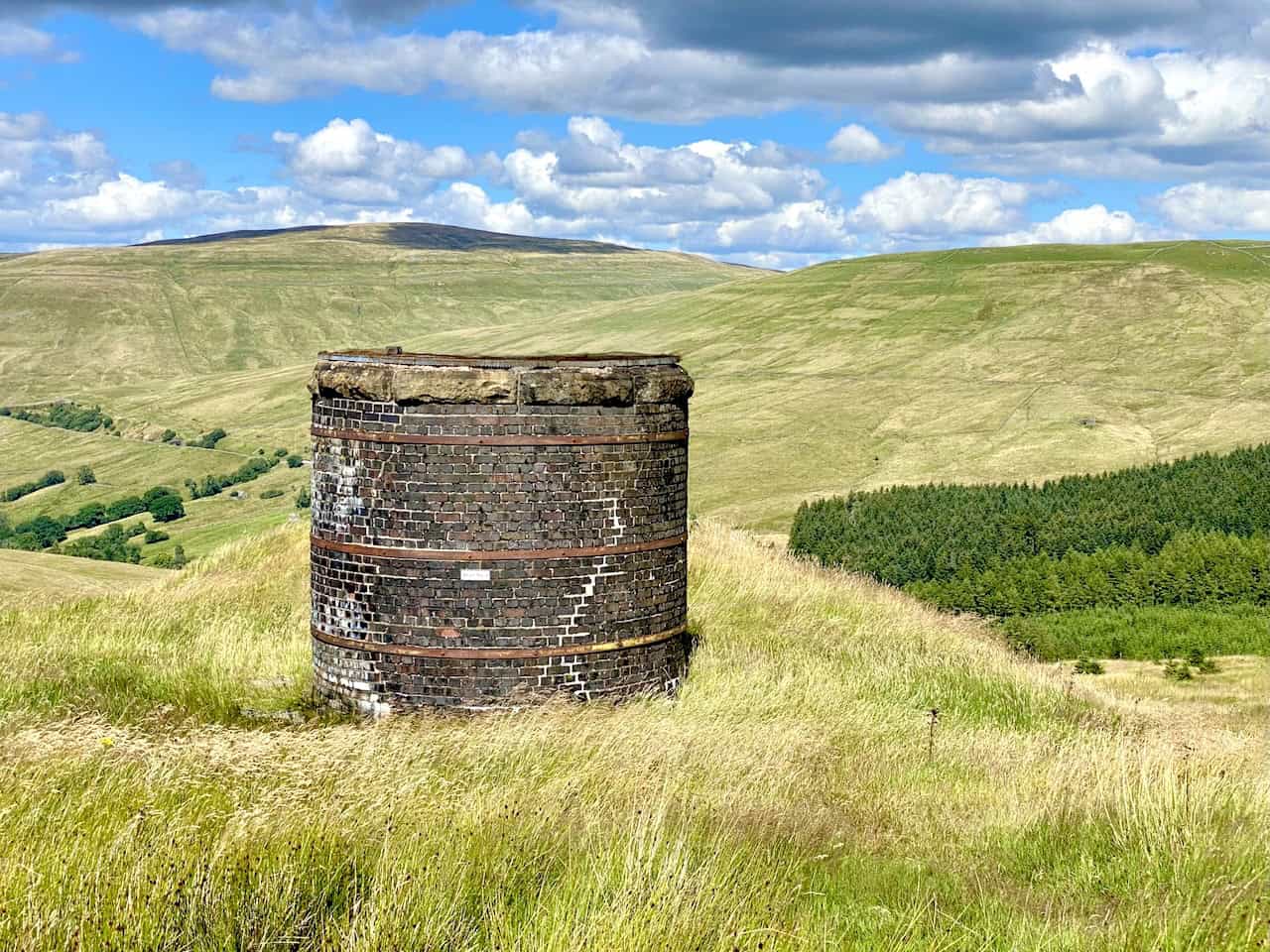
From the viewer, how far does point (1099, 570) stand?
189 ft

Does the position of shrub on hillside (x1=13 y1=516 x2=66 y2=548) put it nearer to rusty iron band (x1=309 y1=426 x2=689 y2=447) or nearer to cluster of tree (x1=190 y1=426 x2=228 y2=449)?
cluster of tree (x1=190 y1=426 x2=228 y2=449)

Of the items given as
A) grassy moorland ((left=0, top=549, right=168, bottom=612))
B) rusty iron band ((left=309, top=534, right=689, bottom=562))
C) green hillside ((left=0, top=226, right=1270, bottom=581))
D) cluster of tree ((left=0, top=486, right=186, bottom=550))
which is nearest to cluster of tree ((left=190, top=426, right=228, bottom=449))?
green hillside ((left=0, top=226, right=1270, bottom=581))

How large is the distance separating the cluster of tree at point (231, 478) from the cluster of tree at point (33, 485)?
13.6m

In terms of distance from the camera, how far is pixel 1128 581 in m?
56.5

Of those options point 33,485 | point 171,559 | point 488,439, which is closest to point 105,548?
point 171,559

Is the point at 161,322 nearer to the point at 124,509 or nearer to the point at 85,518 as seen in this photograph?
the point at 124,509

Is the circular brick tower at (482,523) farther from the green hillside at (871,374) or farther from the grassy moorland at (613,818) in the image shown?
the green hillside at (871,374)

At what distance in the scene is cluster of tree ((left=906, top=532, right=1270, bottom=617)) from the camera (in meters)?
53.9

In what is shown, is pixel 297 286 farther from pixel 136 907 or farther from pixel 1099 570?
pixel 136 907

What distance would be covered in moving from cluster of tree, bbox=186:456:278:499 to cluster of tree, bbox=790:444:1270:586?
47.0m

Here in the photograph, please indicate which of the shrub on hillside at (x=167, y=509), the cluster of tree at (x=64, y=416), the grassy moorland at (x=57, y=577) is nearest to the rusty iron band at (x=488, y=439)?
the grassy moorland at (x=57, y=577)

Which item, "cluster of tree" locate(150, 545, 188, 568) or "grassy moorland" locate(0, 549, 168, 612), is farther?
"cluster of tree" locate(150, 545, 188, 568)

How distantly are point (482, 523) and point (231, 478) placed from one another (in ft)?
291

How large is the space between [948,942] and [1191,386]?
268 feet
